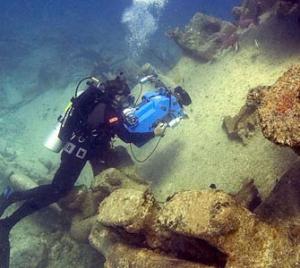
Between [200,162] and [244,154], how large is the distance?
862 mm

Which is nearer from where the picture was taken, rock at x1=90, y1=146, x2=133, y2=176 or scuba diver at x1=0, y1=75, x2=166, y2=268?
scuba diver at x1=0, y1=75, x2=166, y2=268

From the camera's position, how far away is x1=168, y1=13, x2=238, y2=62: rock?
30.9 ft

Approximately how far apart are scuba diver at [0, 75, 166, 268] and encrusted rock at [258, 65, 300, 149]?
3286mm

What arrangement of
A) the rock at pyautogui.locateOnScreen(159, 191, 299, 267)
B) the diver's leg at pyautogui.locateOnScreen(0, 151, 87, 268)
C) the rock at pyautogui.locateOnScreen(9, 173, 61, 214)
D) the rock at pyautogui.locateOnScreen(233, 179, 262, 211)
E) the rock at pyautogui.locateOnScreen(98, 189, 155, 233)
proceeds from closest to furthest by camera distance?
the rock at pyautogui.locateOnScreen(159, 191, 299, 267) < the rock at pyautogui.locateOnScreen(98, 189, 155, 233) < the rock at pyautogui.locateOnScreen(233, 179, 262, 211) < the diver's leg at pyautogui.locateOnScreen(0, 151, 87, 268) < the rock at pyautogui.locateOnScreen(9, 173, 61, 214)

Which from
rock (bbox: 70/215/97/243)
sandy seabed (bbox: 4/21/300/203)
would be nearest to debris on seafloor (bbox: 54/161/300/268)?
sandy seabed (bbox: 4/21/300/203)

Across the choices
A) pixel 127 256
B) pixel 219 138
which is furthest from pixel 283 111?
pixel 219 138

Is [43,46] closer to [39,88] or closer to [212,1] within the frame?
[39,88]

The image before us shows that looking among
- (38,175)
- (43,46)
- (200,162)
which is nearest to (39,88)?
(43,46)

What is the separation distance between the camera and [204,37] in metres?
10.2

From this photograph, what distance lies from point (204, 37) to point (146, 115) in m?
5.03

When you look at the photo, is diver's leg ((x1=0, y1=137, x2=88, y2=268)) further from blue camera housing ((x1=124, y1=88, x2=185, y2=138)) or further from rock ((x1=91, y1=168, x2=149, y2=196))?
blue camera housing ((x1=124, y1=88, x2=185, y2=138))

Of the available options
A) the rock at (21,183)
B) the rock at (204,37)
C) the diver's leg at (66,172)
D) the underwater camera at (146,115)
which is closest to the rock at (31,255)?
the diver's leg at (66,172)

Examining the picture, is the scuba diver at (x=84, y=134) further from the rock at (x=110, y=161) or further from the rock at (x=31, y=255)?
the rock at (x=31, y=255)

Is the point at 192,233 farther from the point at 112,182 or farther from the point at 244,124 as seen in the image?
the point at 244,124
